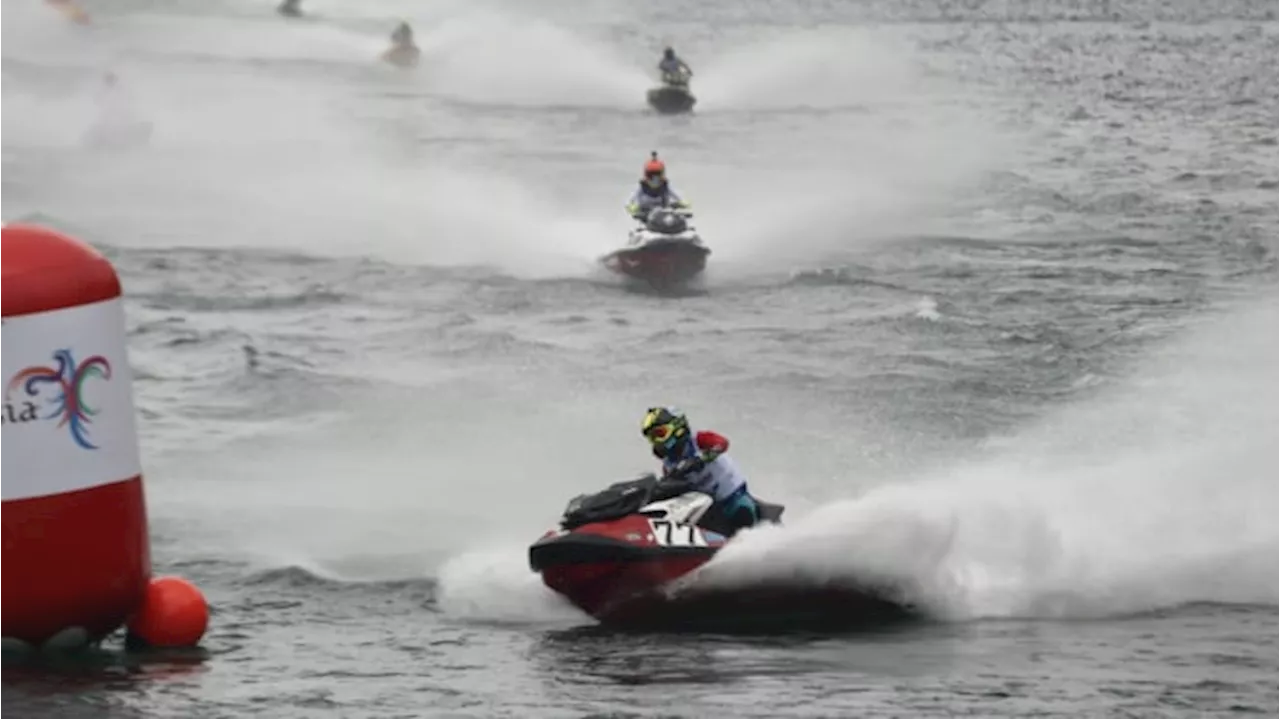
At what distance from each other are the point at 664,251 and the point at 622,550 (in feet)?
60.6

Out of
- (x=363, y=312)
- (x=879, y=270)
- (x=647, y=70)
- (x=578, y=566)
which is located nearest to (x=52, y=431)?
(x=578, y=566)

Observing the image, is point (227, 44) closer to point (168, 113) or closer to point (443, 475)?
point (168, 113)

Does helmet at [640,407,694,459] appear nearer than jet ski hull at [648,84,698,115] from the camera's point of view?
Yes

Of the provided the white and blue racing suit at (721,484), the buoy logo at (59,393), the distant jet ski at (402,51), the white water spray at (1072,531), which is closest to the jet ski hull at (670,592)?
A: the white water spray at (1072,531)

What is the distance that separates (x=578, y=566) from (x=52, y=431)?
376 cm

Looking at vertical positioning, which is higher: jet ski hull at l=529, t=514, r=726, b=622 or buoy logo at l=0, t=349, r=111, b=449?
buoy logo at l=0, t=349, r=111, b=449

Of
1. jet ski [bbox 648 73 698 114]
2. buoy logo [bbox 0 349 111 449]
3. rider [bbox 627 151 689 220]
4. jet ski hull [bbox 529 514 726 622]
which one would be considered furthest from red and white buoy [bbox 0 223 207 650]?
jet ski [bbox 648 73 698 114]

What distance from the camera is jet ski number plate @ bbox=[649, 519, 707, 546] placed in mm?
15922

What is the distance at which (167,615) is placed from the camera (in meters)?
14.9

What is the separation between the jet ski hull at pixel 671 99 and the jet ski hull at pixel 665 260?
24703 millimetres

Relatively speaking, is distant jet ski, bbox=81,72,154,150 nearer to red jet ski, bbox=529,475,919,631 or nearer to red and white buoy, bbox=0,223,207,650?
red jet ski, bbox=529,475,919,631

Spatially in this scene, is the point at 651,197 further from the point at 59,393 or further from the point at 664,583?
the point at 59,393

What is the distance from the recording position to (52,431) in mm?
13719

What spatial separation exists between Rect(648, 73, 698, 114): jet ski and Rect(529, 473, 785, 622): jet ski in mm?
43080
